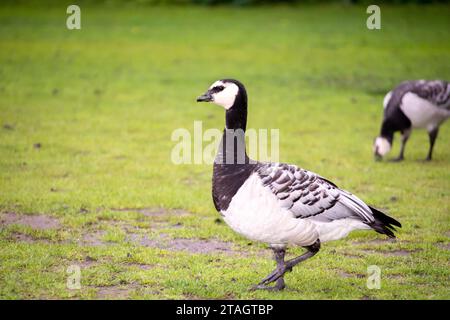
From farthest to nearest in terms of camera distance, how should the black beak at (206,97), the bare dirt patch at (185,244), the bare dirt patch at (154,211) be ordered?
the bare dirt patch at (154,211) → the bare dirt patch at (185,244) → the black beak at (206,97)

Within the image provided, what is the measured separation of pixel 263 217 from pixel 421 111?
27.4 feet

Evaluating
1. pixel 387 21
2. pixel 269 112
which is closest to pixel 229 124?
pixel 269 112

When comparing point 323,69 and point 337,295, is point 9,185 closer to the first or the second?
point 337,295

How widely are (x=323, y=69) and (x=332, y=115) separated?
752 cm

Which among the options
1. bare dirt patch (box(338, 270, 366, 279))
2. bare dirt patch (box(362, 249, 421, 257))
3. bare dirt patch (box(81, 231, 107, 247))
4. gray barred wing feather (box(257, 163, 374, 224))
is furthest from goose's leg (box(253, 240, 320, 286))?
bare dirt patch (box(81, 231, 107, 247))

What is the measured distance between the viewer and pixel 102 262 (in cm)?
851

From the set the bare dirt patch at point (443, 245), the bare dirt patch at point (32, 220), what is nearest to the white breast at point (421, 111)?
the bare dirt patch at point (443, 245)


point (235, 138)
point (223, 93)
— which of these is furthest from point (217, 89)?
point (235, 138)

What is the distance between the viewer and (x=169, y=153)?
15047 millimetres

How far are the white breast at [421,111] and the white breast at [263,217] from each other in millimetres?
7960

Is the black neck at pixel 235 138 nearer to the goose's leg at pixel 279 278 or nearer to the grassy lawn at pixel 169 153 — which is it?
the goose's leg at pixel 279 278

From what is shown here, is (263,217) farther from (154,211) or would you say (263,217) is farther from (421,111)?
(421,111)

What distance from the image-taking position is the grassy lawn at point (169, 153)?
8.14 m
